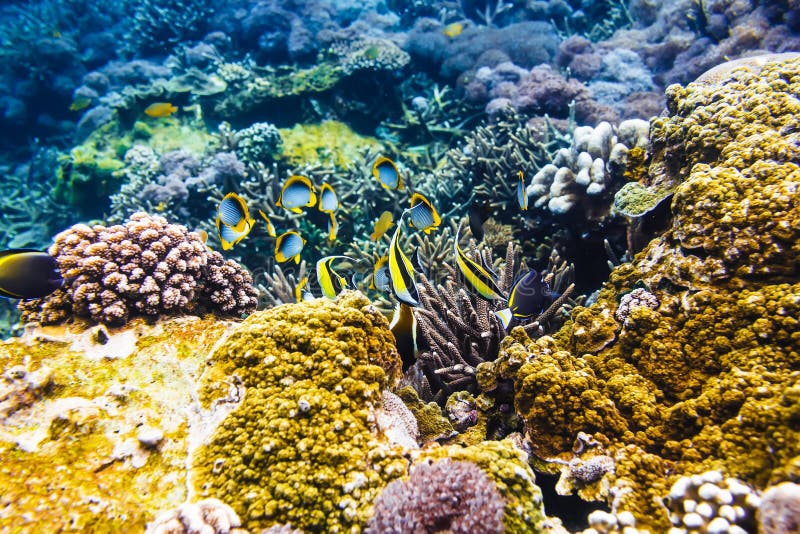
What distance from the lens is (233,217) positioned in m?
3.95

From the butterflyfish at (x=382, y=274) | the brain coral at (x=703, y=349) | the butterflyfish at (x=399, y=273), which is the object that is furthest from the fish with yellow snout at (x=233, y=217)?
the brain coral at (x=703, y=349)

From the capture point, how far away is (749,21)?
25.2 ft

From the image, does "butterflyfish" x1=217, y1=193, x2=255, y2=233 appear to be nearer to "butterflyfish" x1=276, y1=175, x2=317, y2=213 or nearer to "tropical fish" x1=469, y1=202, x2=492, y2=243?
"butterflyfish" x1=276, y1=175, x2=317, y2=213

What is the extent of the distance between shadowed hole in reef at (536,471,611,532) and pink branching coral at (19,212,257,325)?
8.73 feet

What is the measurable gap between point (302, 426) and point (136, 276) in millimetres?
1939

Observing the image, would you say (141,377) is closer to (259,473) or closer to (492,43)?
(259,473)

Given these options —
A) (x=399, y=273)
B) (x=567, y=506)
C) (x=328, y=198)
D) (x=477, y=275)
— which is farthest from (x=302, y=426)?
(x=328, y=198)

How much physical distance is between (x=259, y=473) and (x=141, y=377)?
1.16 m

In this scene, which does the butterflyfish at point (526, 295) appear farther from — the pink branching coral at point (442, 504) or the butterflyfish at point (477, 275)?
the pink branching coral at point (442, 504)

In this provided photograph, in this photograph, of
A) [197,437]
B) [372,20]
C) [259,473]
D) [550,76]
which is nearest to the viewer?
[259,473]

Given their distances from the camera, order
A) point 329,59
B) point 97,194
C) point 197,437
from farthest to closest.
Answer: point 329,59 < point 97,194 < point 197,437

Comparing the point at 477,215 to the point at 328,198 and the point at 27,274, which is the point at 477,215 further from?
the point at 27,274

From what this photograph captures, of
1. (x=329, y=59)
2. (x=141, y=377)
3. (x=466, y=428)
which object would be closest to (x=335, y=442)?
(x=466, y=428)

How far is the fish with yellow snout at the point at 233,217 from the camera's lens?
3.87m
